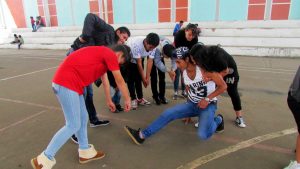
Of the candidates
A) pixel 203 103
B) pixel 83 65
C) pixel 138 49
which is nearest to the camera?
pixel 83 65

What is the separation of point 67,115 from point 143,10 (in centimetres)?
1587

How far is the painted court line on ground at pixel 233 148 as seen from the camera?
2.81 meters

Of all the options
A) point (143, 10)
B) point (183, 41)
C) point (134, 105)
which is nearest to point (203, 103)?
point (183, 41)

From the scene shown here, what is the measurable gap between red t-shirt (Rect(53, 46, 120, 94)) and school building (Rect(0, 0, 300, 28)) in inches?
555

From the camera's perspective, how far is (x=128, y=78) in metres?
4.55

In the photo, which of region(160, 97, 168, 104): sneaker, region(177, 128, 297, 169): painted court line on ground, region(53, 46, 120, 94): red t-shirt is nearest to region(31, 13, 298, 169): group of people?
region(53, 46, 120, 94): red t-shirt

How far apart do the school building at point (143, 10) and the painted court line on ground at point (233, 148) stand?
12597mm

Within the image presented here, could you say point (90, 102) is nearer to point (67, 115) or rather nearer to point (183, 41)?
point (67, 115)

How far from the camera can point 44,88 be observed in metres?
6.25

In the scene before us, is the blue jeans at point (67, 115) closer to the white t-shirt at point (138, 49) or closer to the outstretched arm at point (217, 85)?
the outstretched arm at point (217, 85)

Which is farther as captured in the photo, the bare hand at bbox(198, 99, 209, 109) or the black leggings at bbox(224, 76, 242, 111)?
the black leggings at bbox(224, 76, 242, 111)

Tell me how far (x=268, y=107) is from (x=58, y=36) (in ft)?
54.1

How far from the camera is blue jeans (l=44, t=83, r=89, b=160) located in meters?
2.47

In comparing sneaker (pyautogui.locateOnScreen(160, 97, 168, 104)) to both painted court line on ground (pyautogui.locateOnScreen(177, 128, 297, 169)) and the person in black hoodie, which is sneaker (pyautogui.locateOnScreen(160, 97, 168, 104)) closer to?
the person in black hoodie
